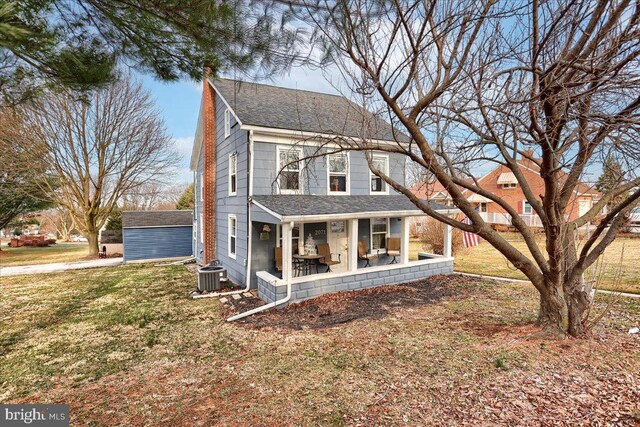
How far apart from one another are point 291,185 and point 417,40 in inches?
246

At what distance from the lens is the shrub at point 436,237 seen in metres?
14.2

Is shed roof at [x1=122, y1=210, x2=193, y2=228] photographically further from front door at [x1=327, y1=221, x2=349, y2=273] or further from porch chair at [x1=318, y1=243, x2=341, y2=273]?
porch chair at [x1=318, y1=243, x2=341, y2=273]

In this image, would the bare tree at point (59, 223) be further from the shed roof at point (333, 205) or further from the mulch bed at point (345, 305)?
the mulch bed at point (345, 305)

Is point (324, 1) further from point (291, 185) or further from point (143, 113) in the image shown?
point (143, 113)

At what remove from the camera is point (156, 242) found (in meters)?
16.1

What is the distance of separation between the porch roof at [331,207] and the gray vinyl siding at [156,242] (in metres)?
9.90

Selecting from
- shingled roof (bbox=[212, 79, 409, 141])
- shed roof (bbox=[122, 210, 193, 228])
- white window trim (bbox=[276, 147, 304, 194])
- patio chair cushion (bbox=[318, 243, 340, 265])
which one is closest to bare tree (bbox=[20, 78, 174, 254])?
shed roof (bbox=[122, 210, 193, 228])

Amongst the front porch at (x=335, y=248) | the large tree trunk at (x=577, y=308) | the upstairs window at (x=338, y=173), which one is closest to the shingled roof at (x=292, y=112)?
the upstairs window at (x=338, y=173)

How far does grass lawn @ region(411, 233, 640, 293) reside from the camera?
881 centimetres

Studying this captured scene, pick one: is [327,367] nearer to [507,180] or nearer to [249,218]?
[249,218]

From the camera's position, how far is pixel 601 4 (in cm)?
335

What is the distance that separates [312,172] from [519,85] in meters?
5.46

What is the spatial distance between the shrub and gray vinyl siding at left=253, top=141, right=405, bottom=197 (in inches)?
159

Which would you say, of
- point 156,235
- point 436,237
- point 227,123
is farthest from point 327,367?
point 156,235
